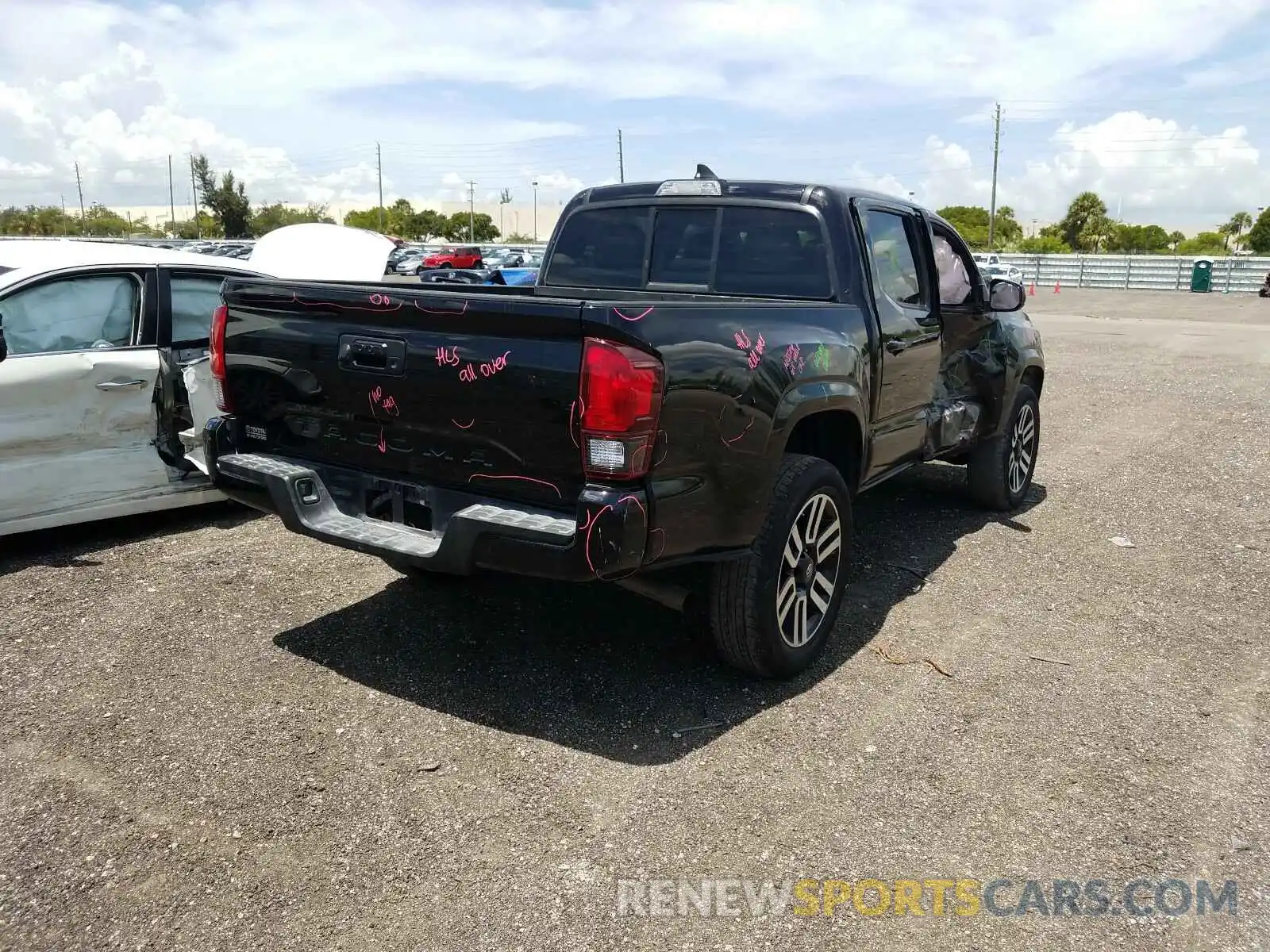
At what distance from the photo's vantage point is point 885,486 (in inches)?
298

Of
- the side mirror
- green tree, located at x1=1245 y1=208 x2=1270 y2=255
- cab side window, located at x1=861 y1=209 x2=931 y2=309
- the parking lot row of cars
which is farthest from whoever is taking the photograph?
green tree, located at x1=1245 y1=208 x2=1270 y2=255

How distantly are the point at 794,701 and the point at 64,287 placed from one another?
14.3ft

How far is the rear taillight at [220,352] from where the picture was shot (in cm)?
419

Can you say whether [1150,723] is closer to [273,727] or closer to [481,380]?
[481,380]

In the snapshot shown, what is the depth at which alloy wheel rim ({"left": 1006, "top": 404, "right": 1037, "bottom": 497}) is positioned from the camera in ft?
22.0

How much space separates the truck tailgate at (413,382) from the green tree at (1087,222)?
99.4 m

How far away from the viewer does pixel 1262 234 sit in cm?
8138

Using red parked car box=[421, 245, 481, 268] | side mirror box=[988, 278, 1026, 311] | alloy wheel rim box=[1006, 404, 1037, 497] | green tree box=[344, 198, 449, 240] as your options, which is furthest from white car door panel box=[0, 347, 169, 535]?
green tree box=[344, 198, 449, 240]

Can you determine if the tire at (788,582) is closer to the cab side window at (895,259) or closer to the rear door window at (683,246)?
the cab side window at (895,259)

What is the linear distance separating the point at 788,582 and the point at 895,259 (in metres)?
1.96

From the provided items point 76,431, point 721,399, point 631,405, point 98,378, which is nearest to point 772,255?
point 721,399

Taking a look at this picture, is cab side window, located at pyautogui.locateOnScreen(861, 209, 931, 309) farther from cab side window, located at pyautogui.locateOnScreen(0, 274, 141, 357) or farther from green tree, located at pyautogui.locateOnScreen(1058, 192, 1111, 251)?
green tree, located at pyautogui.locateOnScreen(1058, 192, 1111, 251)

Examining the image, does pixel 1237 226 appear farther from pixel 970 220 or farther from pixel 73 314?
pixel 73 314

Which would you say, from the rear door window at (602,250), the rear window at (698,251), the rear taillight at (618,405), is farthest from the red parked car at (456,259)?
the rear taillight at (618,405)
